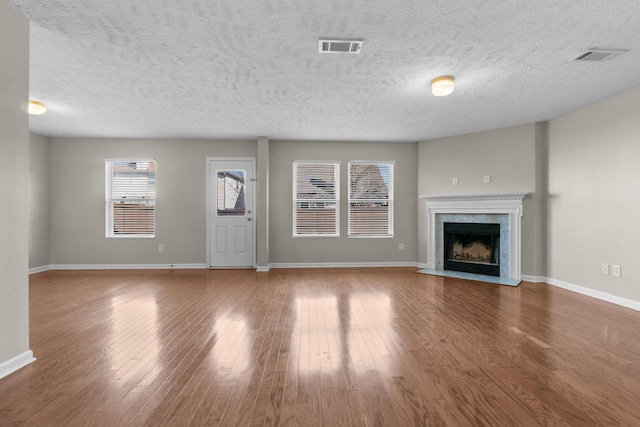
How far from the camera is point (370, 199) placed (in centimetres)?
662

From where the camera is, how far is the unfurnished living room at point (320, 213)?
2086 millimetres

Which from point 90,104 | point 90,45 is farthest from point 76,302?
point 90,45

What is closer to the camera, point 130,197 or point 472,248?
point 472,248

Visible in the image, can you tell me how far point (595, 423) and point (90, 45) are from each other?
4422 mm

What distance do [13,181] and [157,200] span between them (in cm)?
422

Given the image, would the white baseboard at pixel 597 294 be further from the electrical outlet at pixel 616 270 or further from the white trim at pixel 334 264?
the white trim at pixel 334 264

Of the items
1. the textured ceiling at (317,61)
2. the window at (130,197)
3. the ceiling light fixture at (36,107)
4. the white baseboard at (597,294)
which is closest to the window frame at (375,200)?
the textured ceiling at (317,61)

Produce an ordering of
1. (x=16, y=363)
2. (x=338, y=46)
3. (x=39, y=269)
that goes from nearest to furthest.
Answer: (x=16, y=363) → (x=338, y=46) → (x=39, y=269)

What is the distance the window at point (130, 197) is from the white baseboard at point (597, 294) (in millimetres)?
6998

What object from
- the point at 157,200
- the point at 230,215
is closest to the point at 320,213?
the point at 230,215

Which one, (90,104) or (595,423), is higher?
(90,104)

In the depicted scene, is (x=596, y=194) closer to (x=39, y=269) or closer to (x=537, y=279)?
(x=537, y=279)

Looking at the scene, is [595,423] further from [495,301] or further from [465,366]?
[495,301]

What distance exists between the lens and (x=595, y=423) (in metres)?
1.68
